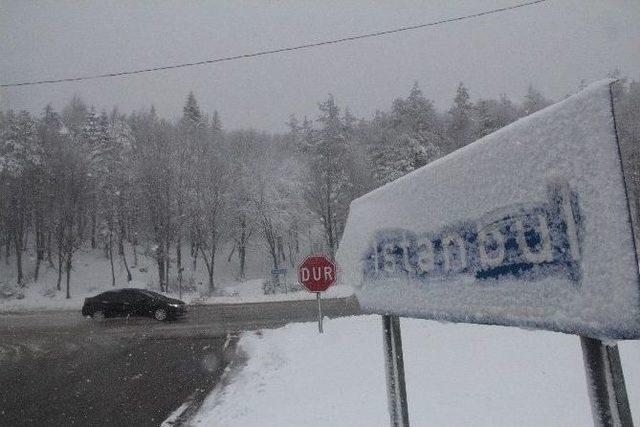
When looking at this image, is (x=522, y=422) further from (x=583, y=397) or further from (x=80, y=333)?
(x=80, y=333)

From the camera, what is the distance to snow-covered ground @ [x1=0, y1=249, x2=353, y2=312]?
26344 mm

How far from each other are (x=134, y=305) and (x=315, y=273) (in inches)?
460

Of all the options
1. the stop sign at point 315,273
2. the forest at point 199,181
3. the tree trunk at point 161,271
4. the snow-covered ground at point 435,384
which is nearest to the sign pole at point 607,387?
the snow-covered ground at point 435,384

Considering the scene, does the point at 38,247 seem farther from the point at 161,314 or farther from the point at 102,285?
the point at 161,314

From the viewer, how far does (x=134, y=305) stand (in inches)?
687

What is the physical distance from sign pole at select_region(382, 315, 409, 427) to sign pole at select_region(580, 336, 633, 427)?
3.26ft

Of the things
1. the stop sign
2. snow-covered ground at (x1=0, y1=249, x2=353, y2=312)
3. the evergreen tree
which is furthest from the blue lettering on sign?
the evergreen tree

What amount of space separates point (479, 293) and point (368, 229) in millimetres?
903

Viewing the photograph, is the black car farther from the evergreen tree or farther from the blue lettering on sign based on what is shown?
the evergreen tree

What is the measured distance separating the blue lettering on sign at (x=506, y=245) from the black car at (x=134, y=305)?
1680cm

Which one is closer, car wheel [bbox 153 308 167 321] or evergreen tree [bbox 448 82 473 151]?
car wheel [bbox 153 308 167 321]

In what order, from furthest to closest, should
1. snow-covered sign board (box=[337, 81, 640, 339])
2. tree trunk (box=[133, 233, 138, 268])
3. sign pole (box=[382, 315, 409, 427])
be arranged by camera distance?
tree trunk (box=[133, 233, 138, 268])
sign pole (box=[382, 315, 409, 427])
snow-covered sign board (box=[337, 81, 640, 339])

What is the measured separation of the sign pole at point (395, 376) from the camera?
1986 mm

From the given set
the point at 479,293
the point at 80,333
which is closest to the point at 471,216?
the point at 479,293
